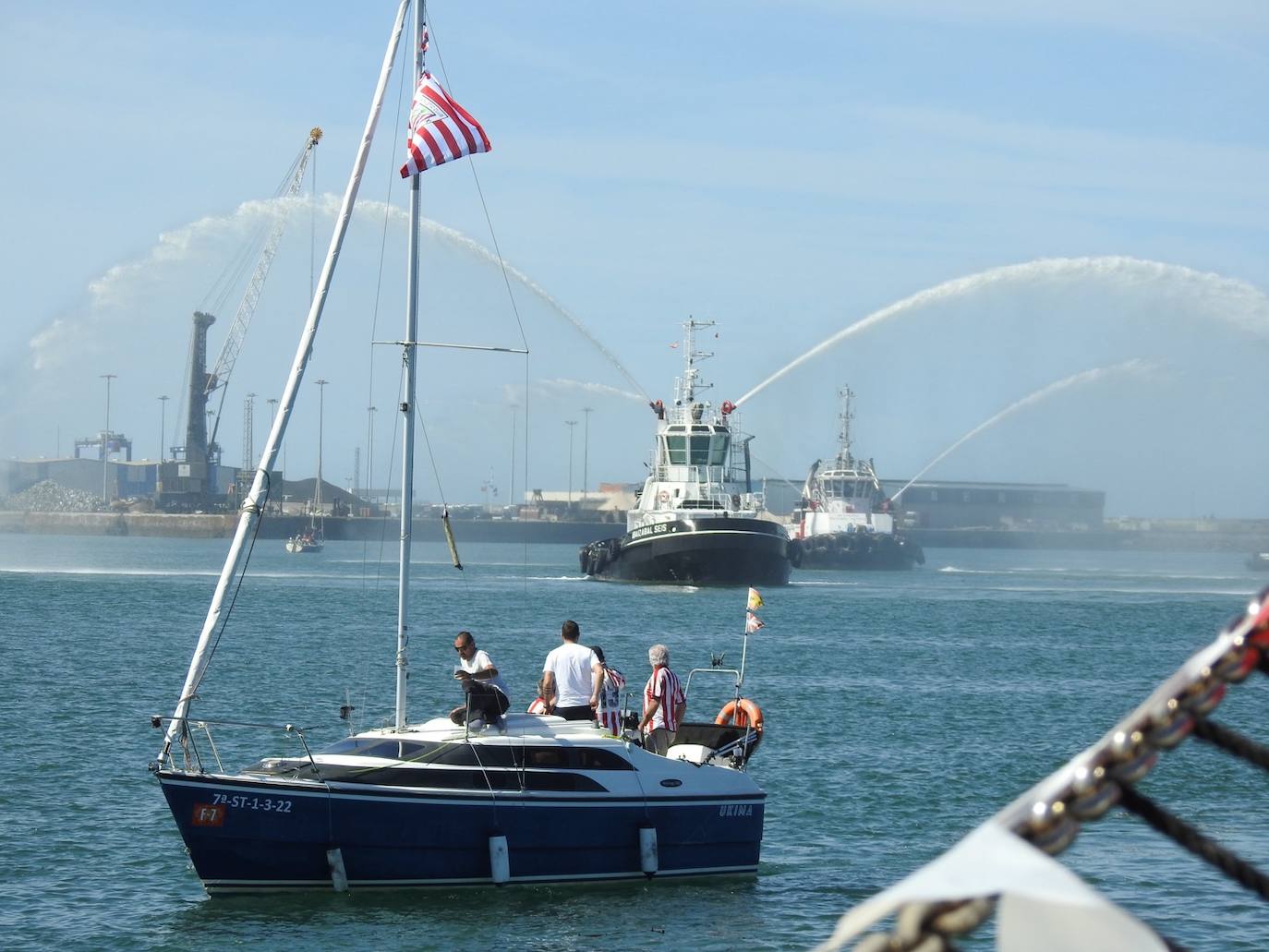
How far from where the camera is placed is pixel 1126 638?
5947 centimetres

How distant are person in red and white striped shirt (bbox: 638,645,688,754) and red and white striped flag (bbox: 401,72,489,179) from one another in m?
6.44

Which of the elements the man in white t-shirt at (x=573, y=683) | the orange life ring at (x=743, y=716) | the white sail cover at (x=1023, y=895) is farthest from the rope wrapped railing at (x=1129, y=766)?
the orange life ring at (x=743, y=716)

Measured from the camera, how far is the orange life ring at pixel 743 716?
19.7 meters

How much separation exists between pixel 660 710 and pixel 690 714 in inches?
601

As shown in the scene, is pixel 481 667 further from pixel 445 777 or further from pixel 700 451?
pixel 700 451

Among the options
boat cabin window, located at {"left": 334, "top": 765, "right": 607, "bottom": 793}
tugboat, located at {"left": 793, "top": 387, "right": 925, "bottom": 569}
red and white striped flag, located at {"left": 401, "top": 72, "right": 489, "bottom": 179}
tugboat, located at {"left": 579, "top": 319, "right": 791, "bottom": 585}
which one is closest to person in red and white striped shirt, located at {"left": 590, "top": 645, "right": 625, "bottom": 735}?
boat cabin window, located at {"left": 334, "top": 765, "right": 607, "bottom": 793}

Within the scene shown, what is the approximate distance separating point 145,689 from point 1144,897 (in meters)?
26.3

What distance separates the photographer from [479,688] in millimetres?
16922

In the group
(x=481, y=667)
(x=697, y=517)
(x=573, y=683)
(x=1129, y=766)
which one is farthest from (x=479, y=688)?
(x=697, y=517)

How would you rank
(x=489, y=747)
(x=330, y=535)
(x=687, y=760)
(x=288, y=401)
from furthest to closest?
(x=330, y=535), (x=288, y=401), (x=687, y=760), (x=489, y=747)

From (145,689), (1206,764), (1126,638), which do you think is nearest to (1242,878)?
(1206,764)

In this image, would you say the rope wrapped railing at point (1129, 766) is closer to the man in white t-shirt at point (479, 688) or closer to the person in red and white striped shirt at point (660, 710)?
the man in white t-shirt at point (479, 688)

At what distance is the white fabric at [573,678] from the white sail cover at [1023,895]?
16.0 metres

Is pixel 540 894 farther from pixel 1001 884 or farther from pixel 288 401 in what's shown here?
pixel 1001 884
